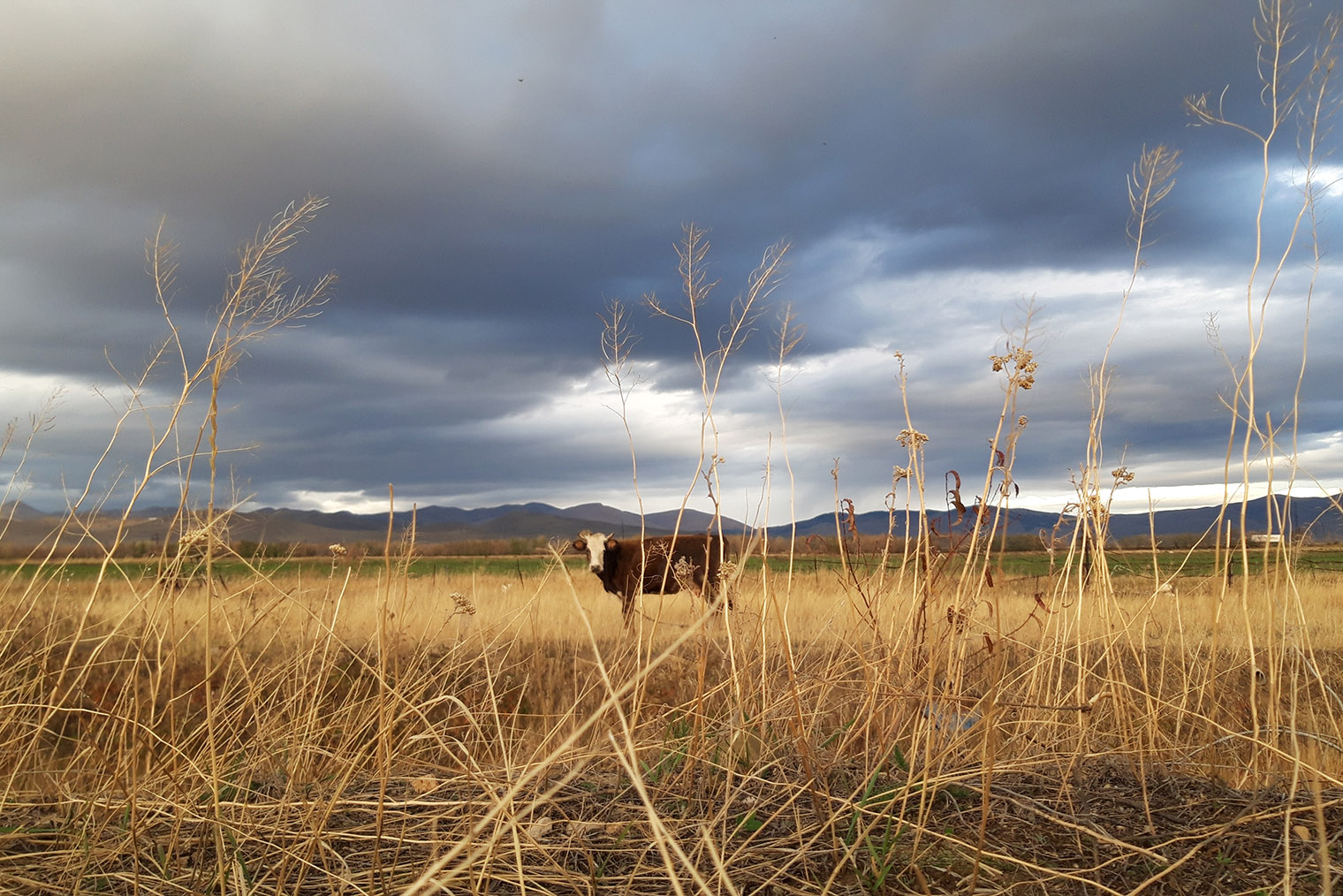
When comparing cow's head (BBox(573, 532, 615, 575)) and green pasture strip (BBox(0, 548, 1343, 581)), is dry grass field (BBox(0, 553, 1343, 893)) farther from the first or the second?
cow's head (BBox(573, 532, 615, 575))

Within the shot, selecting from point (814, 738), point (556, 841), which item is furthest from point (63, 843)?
point (814, 738)

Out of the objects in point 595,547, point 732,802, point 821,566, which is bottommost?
point 821,566

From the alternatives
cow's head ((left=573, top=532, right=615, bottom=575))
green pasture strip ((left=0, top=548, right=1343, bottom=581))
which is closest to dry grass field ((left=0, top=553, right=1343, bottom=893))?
green pasture strip ((left=0, top=548, right=1343, bottom=581))

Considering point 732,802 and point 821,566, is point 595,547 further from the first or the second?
point 732,802

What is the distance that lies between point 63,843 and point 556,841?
4.71 ft

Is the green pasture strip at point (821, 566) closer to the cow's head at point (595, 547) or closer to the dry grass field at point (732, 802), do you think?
the dry grass field at point (732, 802)

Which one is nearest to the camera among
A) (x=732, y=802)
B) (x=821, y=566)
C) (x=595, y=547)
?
(x=732, y=802)

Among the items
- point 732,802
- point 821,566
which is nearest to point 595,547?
point 821,566

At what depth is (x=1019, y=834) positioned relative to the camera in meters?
2.14

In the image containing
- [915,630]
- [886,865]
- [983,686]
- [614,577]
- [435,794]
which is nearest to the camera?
[886,865]

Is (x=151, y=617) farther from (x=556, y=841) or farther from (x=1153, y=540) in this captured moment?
(x=1153, y=540)

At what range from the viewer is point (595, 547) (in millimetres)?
14016

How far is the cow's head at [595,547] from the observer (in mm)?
14008

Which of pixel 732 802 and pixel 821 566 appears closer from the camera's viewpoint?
pixel 732 802
